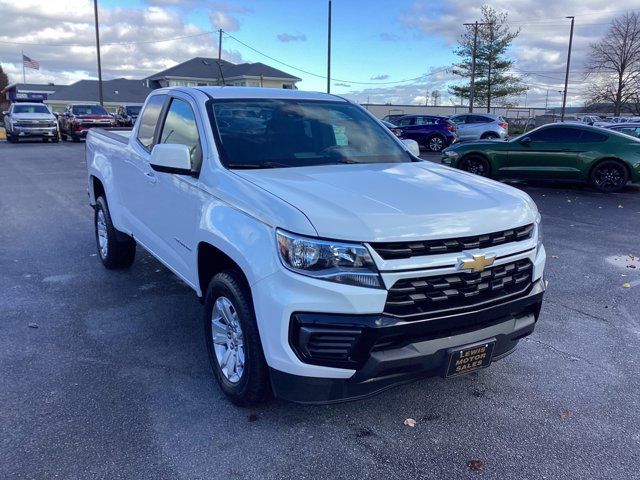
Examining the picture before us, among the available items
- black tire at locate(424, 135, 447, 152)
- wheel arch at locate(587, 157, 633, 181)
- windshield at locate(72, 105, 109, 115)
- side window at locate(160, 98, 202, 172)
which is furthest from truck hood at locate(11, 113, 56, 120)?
side window at locate(160, 98, 202, 172)

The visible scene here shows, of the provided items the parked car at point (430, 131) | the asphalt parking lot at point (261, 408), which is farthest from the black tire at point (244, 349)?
the parked car at point (430, 131)

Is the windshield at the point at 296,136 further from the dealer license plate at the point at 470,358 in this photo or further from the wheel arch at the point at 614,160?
the wheel arch at the point at 614,160

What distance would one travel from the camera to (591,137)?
Result: 12258 mm

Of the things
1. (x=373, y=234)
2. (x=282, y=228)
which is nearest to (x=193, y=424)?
(x=282, y=228)

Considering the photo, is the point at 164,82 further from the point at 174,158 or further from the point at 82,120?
the point at 174,158

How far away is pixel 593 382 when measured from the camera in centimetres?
372

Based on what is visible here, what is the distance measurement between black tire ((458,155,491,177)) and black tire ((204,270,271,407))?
11.3 metres

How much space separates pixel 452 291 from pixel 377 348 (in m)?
0.51

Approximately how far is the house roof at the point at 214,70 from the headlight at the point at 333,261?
173ft

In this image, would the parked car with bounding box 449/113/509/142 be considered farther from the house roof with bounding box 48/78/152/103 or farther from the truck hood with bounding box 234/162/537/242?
the house roof with bounding box 48/78/152/103

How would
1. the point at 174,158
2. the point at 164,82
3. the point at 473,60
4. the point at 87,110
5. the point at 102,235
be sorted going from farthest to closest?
the point at 164,82, the point at 473,60, the point at 87,110, the point at 102,235, the point at 174,158

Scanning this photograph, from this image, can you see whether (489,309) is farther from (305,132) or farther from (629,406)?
(305,132)

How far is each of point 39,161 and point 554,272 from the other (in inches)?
663

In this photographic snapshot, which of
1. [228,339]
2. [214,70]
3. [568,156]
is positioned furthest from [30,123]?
A: [214,70]
